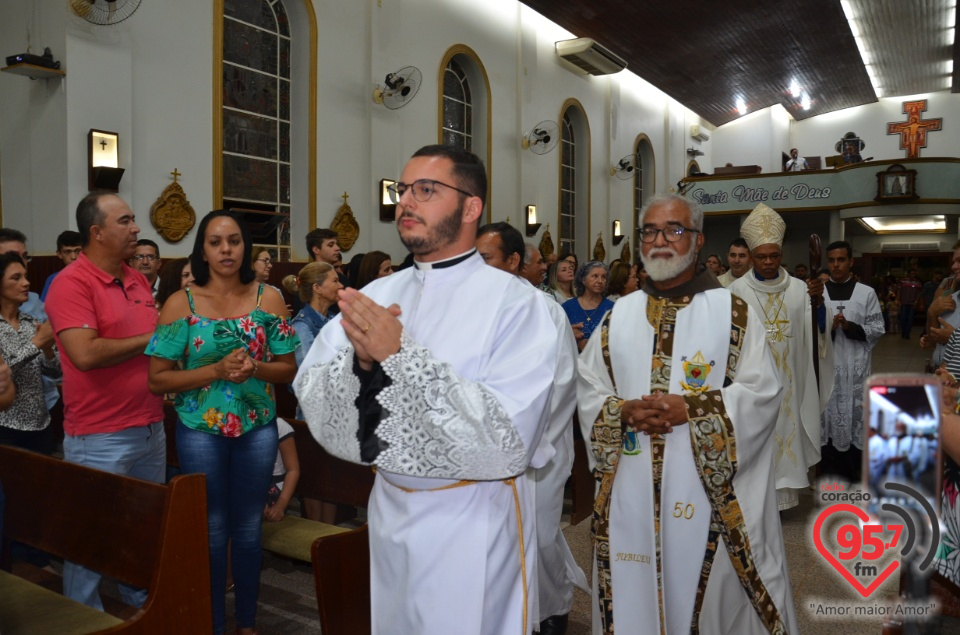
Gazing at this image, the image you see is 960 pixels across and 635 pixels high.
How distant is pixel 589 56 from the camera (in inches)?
540

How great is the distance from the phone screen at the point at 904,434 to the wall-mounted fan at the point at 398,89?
9363mm

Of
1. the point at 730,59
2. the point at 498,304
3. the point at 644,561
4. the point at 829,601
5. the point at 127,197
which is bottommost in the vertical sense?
the point at 829,601

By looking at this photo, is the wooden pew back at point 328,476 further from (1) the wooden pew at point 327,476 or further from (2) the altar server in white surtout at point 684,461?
(2) the altar server in white surtout at point 684,461

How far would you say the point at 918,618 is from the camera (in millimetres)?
749

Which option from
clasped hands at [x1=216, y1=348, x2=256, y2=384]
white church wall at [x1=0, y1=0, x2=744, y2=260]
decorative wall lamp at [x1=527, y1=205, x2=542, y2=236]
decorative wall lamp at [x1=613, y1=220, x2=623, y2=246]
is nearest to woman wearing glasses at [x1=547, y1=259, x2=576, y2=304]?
white church wall at [x1=0, y1=0, x2=744, y2=260]

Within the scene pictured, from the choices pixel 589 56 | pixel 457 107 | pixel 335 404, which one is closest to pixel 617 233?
pixel 589 56

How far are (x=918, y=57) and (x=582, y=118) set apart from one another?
10340 millimetres

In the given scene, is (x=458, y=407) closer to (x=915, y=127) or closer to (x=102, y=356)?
(x=102, y=356)

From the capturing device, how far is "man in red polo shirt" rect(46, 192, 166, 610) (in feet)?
9.59

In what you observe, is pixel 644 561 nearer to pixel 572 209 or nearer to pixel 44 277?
pixel 44 277


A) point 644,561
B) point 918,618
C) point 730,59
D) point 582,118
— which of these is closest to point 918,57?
point 730,59

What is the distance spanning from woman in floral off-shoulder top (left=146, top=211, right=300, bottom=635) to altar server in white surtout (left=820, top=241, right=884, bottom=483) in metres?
4.38

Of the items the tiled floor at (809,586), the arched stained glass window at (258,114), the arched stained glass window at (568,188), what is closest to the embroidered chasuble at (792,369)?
the tiled floor at (809,586)

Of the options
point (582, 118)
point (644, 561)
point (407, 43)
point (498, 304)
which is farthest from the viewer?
point (582, 118)
